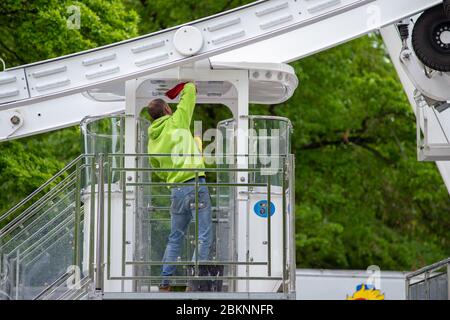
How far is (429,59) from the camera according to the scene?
572 inches

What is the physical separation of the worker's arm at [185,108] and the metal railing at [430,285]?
15.0 ft

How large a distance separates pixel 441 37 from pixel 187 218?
3.90 meters

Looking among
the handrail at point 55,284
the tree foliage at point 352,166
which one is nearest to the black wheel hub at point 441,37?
the handrail at point 55,284

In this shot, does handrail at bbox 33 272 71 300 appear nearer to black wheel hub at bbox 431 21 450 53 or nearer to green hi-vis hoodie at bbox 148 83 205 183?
green hi-vis hoodie at bbox 148 83 205 183

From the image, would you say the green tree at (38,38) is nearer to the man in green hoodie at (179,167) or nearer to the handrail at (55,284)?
the man in green hoodie at (179,167)

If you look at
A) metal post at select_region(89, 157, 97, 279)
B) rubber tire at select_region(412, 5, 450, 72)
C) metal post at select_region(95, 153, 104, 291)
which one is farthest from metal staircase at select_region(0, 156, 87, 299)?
rubber tire at select_region(412, 5, 450, 72)

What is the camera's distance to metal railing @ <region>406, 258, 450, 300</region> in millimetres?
16625

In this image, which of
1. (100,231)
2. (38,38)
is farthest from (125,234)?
(38,38)

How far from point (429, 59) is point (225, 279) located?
396 centimetres

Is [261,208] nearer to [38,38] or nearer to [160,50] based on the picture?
[160,50]

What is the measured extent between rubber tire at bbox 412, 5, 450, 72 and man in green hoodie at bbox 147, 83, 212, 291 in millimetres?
2949

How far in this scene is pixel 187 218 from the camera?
12.5m
